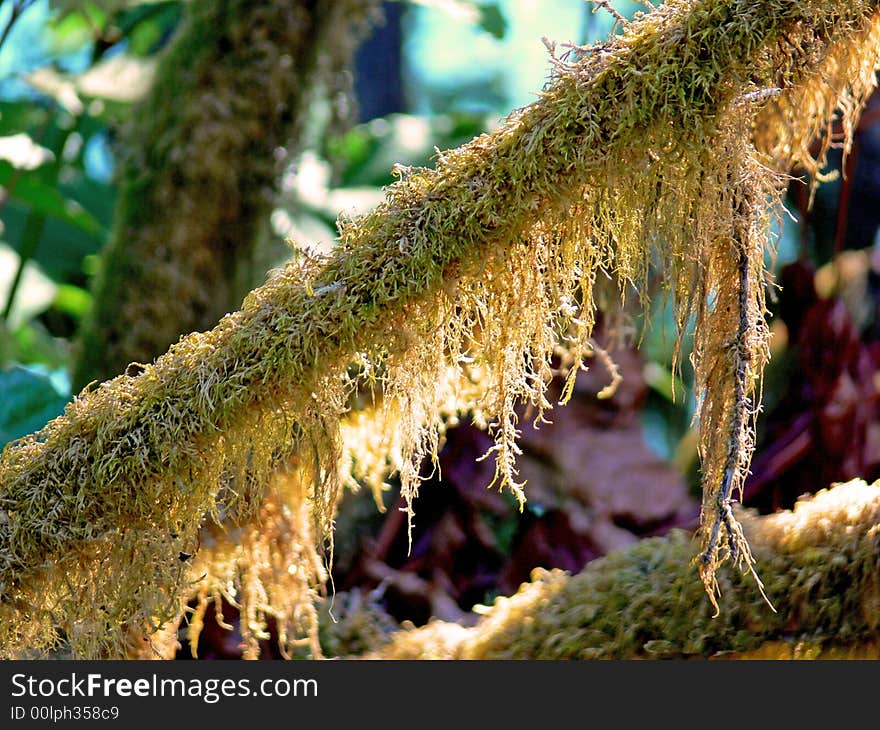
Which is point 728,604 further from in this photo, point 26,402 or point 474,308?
point 26,402

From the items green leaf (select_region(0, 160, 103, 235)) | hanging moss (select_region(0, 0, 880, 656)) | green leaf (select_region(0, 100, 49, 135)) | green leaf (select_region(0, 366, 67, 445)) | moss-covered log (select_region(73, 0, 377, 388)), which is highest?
green leaf (select_region(0, 100, 49, 135))

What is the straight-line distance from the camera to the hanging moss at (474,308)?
77cm

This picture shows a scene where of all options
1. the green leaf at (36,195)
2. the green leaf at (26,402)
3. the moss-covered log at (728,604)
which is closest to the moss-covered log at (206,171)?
the green leaf at (26,402)

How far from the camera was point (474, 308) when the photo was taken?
0.89 meters

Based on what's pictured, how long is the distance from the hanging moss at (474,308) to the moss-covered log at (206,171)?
691 mm

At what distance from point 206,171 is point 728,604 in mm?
1184

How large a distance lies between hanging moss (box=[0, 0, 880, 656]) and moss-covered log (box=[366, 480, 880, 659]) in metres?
0.04

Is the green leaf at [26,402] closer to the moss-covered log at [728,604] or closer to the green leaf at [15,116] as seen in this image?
the moss-covered log at [728,604]

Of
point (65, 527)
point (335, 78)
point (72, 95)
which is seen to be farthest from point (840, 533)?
point (72, 95)

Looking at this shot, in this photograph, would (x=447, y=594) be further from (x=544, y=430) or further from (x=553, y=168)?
(x=553, y=168)

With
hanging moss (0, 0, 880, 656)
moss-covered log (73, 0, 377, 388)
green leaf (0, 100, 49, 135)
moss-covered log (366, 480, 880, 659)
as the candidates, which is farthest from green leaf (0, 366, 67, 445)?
green leaf (0, 100, 49, 135)

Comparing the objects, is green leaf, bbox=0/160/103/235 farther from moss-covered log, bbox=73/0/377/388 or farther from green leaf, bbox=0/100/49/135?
moss-covered log, bbox=73/0/377/388

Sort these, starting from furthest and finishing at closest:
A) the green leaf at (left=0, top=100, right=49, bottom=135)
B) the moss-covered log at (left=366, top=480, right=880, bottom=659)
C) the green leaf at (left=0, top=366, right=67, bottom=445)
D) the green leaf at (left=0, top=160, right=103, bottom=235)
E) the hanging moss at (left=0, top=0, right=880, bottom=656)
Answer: the green leaf at (left=0, top=100, right=49, bottom=135) → the green leaf at (left=0, top=160, right=103, bottom=235) → the green leaf at (left=0, top=366, right=67, bottom=445) → the moss-covered log at (left=366, top=480, right=880, bottom=659) → the hanging moss at (left=0, top=0, right=880, bottom=656)

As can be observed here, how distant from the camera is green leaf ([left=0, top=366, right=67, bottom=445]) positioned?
1.58 m
